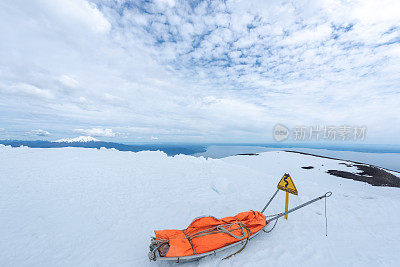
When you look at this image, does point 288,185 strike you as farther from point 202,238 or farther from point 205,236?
point 202,238

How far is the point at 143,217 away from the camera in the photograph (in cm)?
809

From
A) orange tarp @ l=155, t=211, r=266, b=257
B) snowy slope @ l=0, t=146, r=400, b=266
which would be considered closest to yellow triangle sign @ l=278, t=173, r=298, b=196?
snowy slope @ l=0, t=146, r=400, b=266

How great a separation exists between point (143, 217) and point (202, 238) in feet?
14.3

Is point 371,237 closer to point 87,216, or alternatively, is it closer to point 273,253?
point 273,253

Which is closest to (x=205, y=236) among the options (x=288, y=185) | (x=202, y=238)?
(x=202, y=238)

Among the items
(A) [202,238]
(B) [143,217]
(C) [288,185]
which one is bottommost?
(B) [143,217]

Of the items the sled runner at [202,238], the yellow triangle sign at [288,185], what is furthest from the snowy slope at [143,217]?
the yellow triangle sign at [288,185]

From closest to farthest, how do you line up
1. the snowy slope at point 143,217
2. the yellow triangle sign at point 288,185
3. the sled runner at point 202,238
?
the sled runner at point 202,238, the snowy slope at point 143,217, the yellow triangle sign at point 288,185

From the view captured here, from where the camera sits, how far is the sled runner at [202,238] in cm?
454

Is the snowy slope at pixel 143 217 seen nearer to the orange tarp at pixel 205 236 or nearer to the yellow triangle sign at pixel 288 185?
the orange tarp at pixel 205 236

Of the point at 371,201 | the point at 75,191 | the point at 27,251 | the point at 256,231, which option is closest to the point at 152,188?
the point at 75,191

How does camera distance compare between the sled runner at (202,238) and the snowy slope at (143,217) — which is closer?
the sled runner at (202,238)

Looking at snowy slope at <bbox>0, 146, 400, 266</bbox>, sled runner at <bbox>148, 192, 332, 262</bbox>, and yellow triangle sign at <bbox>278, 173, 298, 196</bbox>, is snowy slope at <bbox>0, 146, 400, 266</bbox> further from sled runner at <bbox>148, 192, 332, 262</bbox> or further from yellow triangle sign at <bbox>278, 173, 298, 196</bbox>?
yellow triangle sign at <bbox>278, 173, 298, 196</bbox>

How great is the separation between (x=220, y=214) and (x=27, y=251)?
7620 mm
